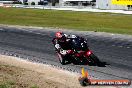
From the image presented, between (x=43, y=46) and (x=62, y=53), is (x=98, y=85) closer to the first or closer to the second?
(x=62, y=53)

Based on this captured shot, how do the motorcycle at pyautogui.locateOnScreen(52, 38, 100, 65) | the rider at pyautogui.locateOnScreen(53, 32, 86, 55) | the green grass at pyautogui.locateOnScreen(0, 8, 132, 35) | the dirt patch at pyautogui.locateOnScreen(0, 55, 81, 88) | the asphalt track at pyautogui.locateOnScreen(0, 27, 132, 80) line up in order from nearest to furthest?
the dirt patch at pyautogui.locateOnScreen(0, 55, 81, 88) < the asphalt track at pyautogui.locateOnScreen(0, 27, 132, 80) < the motorcycle at pyautogui.locateOnScreen(52, 38, 100, 65) < the rider at pyautogui.locateOnScreen(53, 32, 86, 55) < the green grass at pyautogui.locateOnScreen(0, 8, 132, 35)

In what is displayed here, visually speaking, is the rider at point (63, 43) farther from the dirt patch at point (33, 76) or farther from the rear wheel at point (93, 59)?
the dirt patch at point (33, 76)

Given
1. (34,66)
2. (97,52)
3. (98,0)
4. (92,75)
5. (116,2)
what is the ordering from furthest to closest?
(98,0), (116,2), (97,52), (34,66), (92,75)

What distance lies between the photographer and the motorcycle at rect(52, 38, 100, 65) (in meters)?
17.1

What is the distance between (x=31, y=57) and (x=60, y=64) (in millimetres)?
2516

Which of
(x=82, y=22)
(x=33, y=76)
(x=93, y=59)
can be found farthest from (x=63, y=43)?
(x=82, y=22)

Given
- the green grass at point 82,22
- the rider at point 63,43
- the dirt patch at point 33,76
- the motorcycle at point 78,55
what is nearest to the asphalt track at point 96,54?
the motorcycle at point 78,55

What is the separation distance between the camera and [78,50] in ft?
56.3

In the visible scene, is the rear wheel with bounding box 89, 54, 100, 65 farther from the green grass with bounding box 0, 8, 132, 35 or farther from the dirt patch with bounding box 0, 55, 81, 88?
the green grass with bounding box 0, 8, 132, 35

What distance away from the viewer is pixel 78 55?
17188mm

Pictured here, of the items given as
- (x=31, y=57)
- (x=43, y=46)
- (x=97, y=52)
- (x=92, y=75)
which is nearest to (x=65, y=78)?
(x=92, y=75)

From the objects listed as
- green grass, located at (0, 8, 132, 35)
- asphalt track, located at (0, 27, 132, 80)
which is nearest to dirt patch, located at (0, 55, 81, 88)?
asphalt track, located at (0, 27, 132, 80)

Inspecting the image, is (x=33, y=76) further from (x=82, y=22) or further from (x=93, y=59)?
(x=82, y=22)

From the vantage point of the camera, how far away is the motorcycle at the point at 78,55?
17094 millimetres
